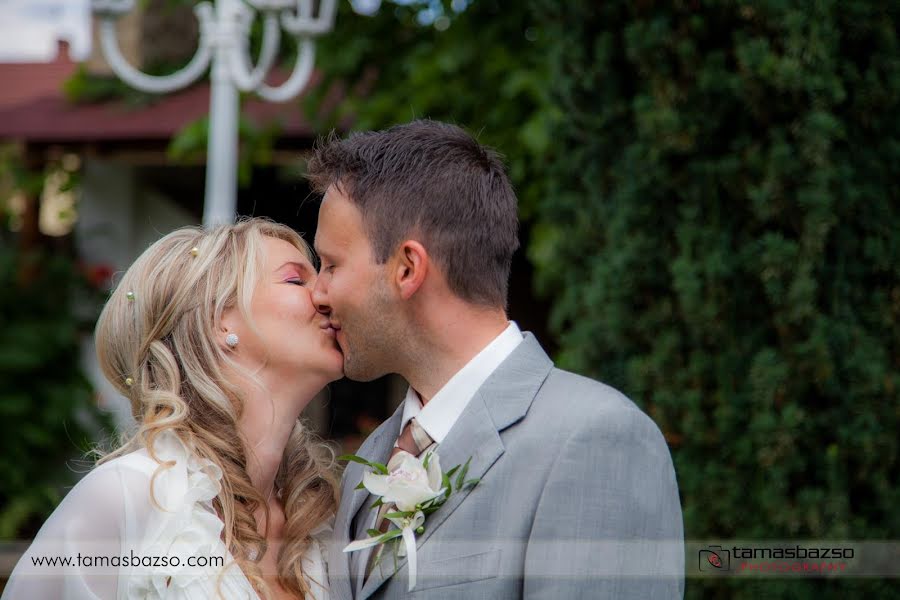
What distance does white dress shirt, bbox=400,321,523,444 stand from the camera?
243cm

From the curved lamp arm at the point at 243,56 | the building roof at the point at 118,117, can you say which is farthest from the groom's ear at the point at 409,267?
the building roof at the point at 118,117

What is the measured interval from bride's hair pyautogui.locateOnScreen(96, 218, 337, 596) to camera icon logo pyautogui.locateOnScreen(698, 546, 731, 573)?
57.2 inches

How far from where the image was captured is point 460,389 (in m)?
2.43

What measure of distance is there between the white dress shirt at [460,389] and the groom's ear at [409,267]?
0.77 feet

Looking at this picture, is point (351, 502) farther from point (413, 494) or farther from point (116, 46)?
point (116, 46)

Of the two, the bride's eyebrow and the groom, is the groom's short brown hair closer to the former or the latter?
the groom

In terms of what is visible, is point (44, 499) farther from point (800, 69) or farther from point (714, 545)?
point (800, 69)

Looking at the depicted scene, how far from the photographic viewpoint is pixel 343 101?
602cm

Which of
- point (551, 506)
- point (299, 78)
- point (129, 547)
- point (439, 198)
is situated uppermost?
point (299, 78)

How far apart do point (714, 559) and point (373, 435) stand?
4.66ft

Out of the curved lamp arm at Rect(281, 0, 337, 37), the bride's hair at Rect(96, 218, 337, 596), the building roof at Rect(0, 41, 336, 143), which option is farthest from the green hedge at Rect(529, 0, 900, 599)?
the building roof at Rect(0, 41, 336, 143)

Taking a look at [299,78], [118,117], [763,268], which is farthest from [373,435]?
[118,117]

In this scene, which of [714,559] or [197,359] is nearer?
[197,359]

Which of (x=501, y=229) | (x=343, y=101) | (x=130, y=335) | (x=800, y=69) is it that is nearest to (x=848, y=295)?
(x=800, y=69)
